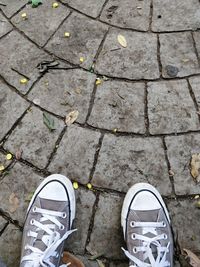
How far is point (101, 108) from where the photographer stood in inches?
95.7

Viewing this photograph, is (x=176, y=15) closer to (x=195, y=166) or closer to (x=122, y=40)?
(x=122, y=40)

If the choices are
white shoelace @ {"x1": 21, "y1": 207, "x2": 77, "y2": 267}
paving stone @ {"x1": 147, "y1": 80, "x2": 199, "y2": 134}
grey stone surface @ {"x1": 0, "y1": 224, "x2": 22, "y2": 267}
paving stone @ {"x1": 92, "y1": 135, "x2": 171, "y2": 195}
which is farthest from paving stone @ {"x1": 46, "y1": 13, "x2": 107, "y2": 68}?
grey stone surface @ {"x1": 0, "y1": 224, "x2": 22, "y2": 267}

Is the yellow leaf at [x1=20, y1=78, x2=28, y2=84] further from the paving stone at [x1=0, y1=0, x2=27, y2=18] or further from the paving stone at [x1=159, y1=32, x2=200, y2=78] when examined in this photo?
the paving stone at [x1=159, y1=32, x2=200, y2=78]

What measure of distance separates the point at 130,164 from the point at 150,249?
0.46m

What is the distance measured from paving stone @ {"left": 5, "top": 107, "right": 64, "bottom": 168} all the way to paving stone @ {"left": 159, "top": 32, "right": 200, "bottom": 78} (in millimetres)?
742

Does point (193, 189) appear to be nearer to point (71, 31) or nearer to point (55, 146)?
point (55, 146)

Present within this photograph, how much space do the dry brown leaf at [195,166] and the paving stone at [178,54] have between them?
0.52 m

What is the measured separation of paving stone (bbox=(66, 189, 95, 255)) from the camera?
7.04 ft

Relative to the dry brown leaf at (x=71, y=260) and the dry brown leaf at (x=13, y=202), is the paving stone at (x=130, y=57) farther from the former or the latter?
the dry brown leaf at (x=71, y=260)

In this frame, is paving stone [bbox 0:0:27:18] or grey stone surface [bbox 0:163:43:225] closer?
grey stone surface [bbox 0:163:43:225]

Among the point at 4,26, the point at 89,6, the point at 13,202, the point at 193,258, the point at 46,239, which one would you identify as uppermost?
the point at 89,6

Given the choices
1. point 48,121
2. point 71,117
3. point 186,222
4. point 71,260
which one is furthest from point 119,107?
point 71,260

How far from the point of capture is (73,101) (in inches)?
96.7

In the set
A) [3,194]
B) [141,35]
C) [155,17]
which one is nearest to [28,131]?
[3,194]
